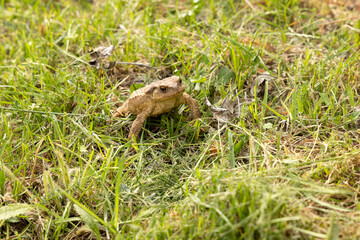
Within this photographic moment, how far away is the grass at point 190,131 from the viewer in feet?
7.70

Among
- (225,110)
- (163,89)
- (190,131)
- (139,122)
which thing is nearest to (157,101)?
(163,89)

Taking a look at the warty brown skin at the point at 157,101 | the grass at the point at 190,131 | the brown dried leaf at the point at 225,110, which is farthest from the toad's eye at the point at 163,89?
the brown dried leaf at the point at 225,110

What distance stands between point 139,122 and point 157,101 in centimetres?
27

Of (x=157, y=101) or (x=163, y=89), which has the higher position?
(x=163, y=89)

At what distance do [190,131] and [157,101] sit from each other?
430 millimetres

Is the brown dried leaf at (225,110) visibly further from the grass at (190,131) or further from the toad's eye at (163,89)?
the toad's eye at (163,89)

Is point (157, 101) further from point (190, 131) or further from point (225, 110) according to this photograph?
point (225, 110)

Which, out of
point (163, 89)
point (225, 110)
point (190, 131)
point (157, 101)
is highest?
point (163, 89)

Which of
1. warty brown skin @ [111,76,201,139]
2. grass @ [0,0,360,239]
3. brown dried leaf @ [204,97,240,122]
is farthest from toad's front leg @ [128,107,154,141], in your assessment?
brown dried leaf @ [204,97,240,122]

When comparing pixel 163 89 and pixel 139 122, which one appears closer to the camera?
pixel 163 89

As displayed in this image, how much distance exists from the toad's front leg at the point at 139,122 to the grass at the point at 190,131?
175mm

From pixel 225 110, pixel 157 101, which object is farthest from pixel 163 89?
pixel 225 110

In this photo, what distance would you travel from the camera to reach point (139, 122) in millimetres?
3387

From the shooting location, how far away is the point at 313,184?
243 centimetres
